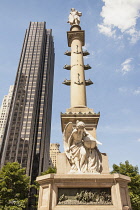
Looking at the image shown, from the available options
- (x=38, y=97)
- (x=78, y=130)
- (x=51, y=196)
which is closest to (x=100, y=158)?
(x=78, y=130)

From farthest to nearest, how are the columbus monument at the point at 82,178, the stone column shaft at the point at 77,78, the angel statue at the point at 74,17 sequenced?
1. the angel statue at the point at 74,17
2. the stone column shaft at the point at 77,78
3. the columbus monument at the point at 82,178

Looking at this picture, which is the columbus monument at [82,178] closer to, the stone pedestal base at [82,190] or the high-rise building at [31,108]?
the stone pedestal base at [82,190]

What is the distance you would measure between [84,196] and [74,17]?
1692cm

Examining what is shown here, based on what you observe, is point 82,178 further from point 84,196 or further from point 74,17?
point 74,17

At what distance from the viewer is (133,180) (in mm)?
22406

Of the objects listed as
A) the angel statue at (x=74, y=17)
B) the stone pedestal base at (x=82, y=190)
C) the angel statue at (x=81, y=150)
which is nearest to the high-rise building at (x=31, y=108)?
the angel statue at (x=74, y=17)

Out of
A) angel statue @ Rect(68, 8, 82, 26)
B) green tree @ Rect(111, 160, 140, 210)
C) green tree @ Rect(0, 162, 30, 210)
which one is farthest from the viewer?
green tree @ Rect(0, 162, 30, 210)

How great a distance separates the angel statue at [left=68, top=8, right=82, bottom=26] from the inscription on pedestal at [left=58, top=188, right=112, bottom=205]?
52.4ft

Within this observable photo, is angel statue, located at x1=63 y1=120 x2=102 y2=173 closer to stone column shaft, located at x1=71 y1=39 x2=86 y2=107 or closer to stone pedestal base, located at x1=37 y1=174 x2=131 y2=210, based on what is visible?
stone pedestal base, located at x1=37 y1=174 x2=131 y2=210

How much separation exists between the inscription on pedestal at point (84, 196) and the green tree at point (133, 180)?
14944 mm

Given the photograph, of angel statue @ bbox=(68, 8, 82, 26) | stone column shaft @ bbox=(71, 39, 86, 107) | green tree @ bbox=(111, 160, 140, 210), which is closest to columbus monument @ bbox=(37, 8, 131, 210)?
stone column shaft @ bbox=(71, 39, 86, 107)

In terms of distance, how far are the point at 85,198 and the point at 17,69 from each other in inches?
3837

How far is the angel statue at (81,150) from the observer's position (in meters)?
9.05

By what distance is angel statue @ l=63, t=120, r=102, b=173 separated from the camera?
905 cm
